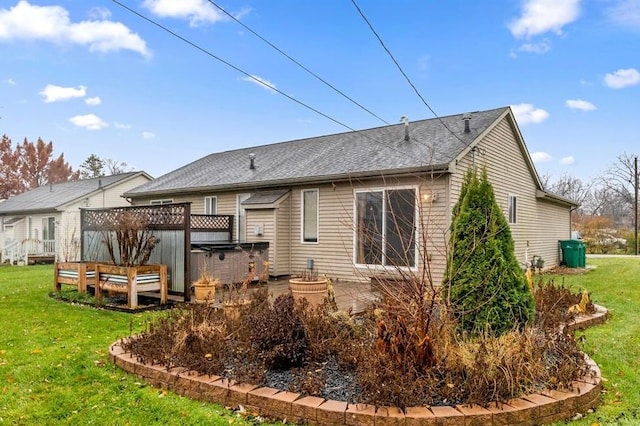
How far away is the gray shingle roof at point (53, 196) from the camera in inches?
843

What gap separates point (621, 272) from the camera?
13.4 metres

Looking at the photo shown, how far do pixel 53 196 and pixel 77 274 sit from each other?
1818 centimetres

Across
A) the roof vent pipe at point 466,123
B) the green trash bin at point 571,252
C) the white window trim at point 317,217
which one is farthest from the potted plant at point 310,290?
the green trash bin at point 571,252

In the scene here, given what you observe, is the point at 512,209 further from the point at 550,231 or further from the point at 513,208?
the point at 550,231

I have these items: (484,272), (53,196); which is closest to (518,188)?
(484,272)

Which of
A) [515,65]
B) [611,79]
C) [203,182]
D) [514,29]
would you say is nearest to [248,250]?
[203,182]

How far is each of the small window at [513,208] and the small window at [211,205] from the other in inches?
341

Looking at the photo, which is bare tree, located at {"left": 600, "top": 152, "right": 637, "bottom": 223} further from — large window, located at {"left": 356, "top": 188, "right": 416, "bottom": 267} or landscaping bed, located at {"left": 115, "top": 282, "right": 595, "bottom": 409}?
landscaping bed, located at {"left": 115, "top": 282, "right": 595, "bottom": 409}

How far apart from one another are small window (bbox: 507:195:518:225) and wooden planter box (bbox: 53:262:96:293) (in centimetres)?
1061

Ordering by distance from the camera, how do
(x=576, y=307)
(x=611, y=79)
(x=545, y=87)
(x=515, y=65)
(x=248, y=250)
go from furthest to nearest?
1. (x=611, y=79)
2. (x=545, y=87)
3. (x=515, y=65)
4. (x=248, y=250)
5. (x=576, y=307)

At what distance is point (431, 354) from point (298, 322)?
1.23 meters

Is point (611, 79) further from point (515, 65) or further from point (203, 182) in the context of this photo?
point (203, 182)

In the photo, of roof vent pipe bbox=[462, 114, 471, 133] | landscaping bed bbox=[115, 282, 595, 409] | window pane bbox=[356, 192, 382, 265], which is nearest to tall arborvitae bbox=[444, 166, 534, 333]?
landscaping bed bbox=[115, 282, 595, 409]

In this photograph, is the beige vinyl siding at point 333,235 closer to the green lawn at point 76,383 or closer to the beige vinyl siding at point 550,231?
the green lawn at point 76,383
